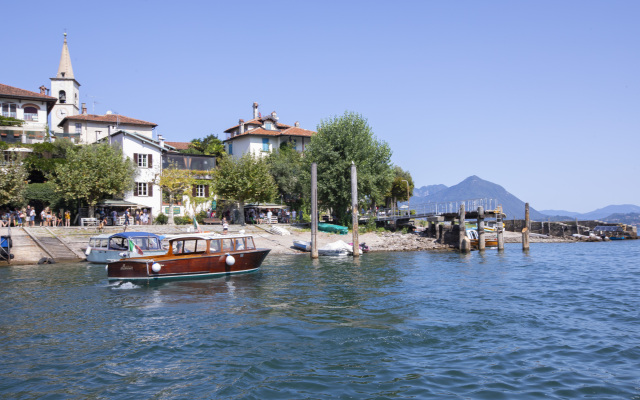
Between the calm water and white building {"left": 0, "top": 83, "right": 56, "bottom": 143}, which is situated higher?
white building {"left": 0, "top": 83, "right": 56, "bottom": 143}

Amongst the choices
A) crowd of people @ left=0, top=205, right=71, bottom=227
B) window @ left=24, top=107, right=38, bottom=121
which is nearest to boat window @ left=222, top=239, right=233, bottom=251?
crowd of people @ left=0, top=205, right=71, bottom=227

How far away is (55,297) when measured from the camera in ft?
65.4

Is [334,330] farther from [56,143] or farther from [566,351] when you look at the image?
[56,143]

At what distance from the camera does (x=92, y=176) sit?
149 ft

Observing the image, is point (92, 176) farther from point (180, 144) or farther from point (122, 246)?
point (180, 144)

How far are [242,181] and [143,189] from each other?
35.8 feet

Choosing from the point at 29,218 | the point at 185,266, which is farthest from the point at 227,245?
the point at 29,218

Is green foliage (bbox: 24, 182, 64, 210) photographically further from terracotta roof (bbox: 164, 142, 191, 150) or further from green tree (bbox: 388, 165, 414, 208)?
green tree (bbox: 388, 165, 414, 208)

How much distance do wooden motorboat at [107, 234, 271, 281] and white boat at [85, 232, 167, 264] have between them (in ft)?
19.8

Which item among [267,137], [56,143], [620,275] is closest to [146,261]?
[620,275]

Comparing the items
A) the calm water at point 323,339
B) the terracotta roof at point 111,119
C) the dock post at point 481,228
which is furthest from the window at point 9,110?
the dock post at point 481,228

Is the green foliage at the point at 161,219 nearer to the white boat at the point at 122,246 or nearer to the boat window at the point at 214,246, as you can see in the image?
the white boat at the point at 122,246

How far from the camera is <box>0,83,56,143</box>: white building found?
194 ft

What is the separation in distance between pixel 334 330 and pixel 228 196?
39177 millimetres
